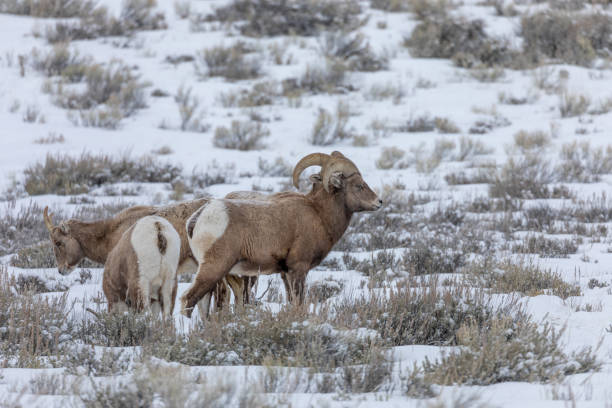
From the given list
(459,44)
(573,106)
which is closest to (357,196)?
(573,106)

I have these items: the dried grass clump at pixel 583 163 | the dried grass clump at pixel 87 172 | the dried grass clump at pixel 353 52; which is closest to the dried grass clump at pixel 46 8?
the dried grass clump at pixel 353 52

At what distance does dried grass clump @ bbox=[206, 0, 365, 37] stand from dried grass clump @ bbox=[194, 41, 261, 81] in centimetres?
201

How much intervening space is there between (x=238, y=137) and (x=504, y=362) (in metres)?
11.8

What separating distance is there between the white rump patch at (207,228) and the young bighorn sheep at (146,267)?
0.61 ft

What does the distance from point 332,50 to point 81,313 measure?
1470cm

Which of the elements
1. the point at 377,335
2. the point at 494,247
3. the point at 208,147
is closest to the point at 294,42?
the point at 208,147

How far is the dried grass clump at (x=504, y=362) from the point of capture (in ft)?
14.0

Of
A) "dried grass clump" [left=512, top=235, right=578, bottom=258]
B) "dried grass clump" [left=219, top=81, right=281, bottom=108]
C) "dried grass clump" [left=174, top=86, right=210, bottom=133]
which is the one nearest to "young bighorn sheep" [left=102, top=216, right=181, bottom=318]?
"dried grass clump" [left=512, top=235, right=578, bottom=258]

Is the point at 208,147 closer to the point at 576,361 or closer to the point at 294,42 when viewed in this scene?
the point at 294,42

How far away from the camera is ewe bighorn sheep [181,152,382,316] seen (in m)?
6.05

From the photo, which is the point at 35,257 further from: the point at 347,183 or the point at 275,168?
the point at 275,168

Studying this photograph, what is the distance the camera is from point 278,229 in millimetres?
6340

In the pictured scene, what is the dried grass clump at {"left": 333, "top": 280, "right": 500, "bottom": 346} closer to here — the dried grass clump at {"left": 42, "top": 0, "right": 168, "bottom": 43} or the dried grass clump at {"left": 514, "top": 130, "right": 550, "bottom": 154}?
the dried grass clump at {"left": 514, "top": 130, "right": 550, "bottom": 154}

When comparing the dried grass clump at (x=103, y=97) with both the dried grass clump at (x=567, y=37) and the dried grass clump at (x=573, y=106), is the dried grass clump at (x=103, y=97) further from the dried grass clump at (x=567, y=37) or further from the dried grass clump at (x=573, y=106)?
the dried grass clump at (x=567, y=37)
